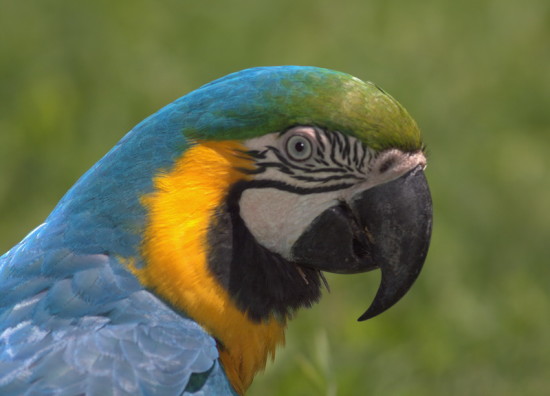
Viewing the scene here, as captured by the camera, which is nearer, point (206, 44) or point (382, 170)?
point (382, 170)

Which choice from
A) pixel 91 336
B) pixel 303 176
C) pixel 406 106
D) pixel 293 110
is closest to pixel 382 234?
pixel 303 176

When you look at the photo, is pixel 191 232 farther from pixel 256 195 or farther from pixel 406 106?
pixel 406 106

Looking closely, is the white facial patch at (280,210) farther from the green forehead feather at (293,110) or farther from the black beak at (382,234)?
the green forehead feather at (293,110)

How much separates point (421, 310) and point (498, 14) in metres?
2.93

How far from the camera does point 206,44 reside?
19.9 feet

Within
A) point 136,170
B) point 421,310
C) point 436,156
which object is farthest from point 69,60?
point 136,170

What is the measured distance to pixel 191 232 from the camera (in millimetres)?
2443

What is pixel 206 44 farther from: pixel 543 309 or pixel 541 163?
pixel 543 309

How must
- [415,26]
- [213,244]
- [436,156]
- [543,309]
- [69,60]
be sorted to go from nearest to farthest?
[213,244] < [543,309] < [436,156] < [69,60] < [415,26]

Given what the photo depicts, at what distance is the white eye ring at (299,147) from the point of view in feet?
8.14

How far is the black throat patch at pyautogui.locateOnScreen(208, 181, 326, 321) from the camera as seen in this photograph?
98.3 inches

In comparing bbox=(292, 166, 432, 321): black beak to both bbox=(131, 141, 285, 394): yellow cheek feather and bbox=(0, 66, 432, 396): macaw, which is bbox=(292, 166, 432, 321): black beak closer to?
bbox=(0, 66, 432, 396): macaw

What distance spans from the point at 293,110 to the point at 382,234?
0.35 metres

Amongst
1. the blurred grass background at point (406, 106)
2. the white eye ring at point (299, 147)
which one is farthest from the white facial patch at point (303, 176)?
the blurred grass background at point (406, 106)
